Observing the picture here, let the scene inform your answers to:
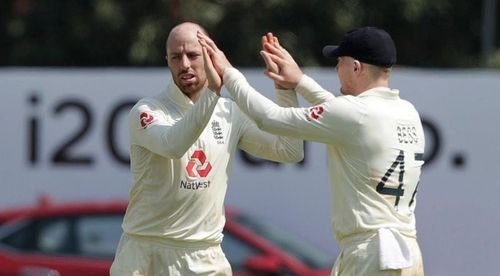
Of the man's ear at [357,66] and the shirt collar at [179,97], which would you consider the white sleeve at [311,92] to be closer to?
the man's ear at [357,66]

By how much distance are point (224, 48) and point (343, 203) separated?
12.0 meters

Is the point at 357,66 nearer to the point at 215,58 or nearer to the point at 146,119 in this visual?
the point at 215,58

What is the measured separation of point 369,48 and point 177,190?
1.25 metres

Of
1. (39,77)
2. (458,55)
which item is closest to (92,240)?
(39,77)

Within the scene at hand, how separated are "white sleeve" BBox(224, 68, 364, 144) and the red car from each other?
5421 millimetres

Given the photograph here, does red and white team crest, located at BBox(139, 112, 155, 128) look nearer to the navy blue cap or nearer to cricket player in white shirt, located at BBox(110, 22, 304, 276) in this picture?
cricket player in white shirt, located at BBox(110, 22, 304, 276)

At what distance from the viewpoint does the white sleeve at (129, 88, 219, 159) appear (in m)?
7.01

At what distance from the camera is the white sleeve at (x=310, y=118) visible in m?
6.82

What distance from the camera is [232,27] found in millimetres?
18766

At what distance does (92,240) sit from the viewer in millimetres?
12656

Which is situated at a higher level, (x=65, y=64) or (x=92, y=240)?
(x=65, y=64)

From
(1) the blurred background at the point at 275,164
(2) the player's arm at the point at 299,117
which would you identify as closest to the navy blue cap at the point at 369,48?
(2) the player's arm at the point at 299,117

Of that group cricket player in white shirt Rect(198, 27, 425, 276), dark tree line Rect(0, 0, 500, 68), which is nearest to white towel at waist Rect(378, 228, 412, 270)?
cricket player in white shirt Rect(198, 27, 425, 276)

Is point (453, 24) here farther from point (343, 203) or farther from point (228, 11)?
point (343, 203)
